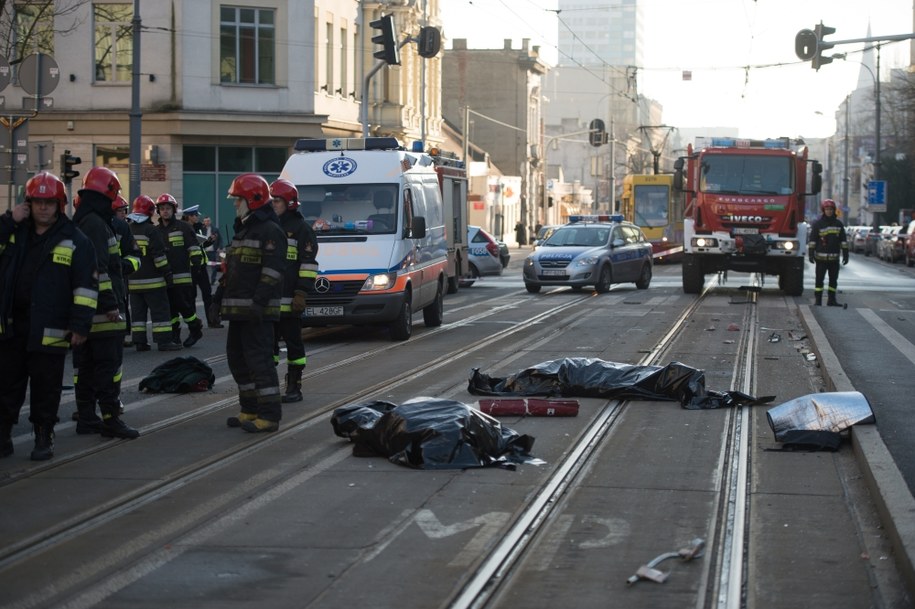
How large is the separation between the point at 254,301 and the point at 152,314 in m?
6.91

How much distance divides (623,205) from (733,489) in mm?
44386

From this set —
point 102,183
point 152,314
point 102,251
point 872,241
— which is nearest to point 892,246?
point 872,241

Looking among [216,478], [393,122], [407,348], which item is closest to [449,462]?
[216,478]

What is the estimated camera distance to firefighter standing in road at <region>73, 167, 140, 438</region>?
390 inches

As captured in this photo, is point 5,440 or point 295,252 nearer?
point 5,440

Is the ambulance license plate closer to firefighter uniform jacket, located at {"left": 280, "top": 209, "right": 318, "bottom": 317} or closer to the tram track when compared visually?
firefighter uniform jacket, located at {"left": 280, "top": 209, "right": 318, "bottom": 317}

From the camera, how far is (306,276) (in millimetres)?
11641

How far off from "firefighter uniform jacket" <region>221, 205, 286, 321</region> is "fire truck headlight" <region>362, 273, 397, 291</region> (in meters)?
7.12

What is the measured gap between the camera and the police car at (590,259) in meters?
29.8

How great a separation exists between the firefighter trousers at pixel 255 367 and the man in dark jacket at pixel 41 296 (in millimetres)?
1487

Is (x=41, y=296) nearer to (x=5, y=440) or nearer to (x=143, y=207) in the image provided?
(x=5, y=440)

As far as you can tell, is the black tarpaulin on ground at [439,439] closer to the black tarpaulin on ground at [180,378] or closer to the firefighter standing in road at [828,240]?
the black tarpaulin on ground at [180,378]

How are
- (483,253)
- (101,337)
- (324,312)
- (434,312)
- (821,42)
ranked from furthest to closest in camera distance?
(483,253)
(821,42)
(434,312)
(324,312)
(101,337)

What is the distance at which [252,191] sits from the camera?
10.4 metres
